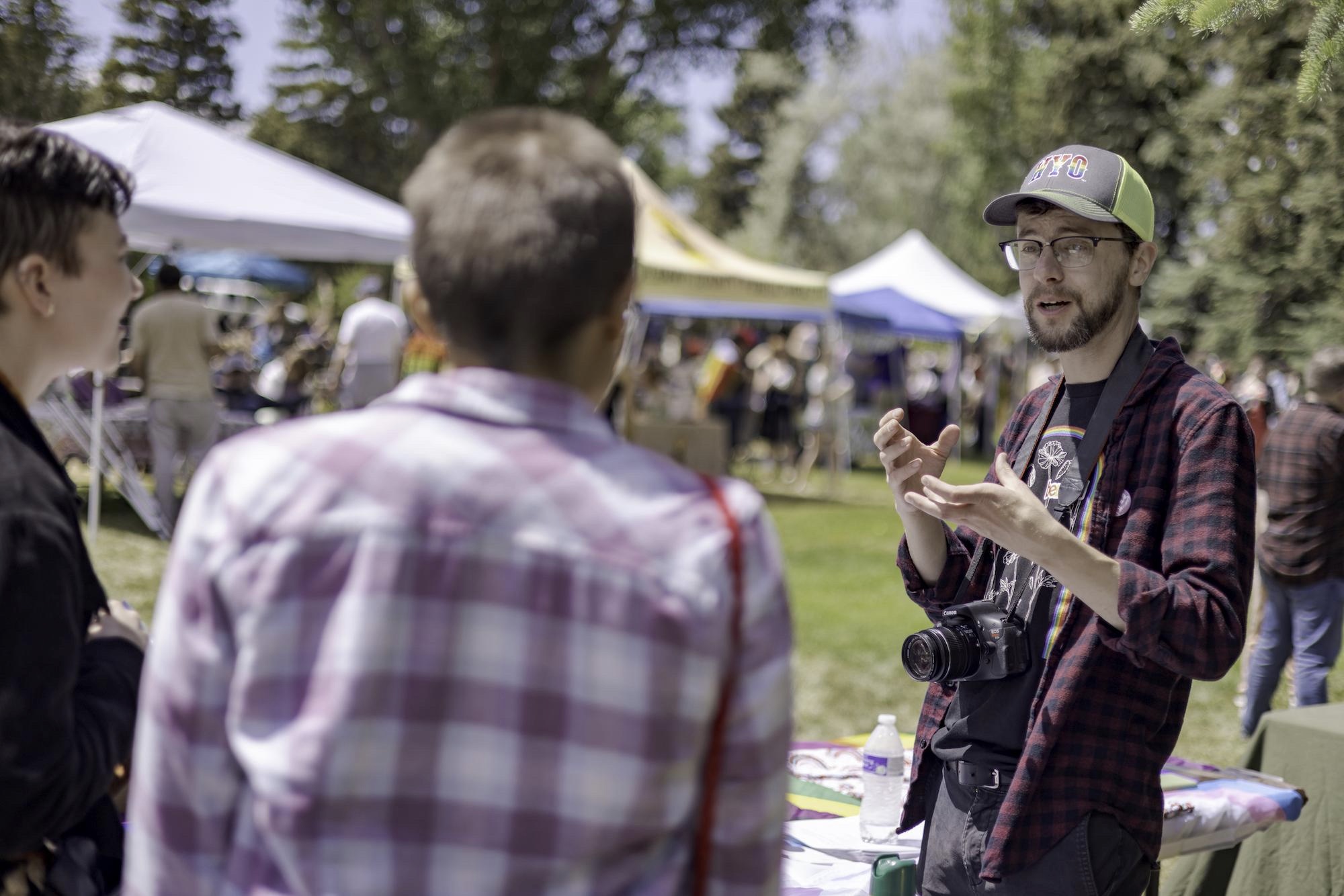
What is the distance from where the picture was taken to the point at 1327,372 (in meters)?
5.57

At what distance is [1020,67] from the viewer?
105 feet

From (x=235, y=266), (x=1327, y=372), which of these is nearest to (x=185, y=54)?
(x=235, y=266)

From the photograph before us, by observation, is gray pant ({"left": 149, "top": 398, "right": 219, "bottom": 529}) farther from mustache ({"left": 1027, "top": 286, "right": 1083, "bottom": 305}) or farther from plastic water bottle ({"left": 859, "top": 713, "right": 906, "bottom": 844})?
mustache ({"left": 1027, "top": 286, "right": 1083, "bottom": 305})

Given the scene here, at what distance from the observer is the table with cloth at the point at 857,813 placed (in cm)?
288

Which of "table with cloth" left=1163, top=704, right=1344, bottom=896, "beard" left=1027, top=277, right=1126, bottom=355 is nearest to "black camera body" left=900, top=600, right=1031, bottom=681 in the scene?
"beard" left=1027, top=277, right=1126, bottom=355

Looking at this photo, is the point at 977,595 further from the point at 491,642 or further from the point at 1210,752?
the point at 1210,752

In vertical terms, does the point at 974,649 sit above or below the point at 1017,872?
above

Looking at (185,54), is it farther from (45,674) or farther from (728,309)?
(45,674)

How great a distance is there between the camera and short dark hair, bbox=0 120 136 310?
1.49m

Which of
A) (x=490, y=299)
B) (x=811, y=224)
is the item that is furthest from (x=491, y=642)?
(x=811, y=224)

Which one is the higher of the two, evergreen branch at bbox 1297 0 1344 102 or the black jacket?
evergreen branch at bbox 1297 0 1344 102

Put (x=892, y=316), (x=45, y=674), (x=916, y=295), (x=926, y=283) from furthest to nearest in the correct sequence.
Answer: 1. (x=926, y=283)
2. (x=916, y=295)
3. (x=892, y=316)
4. (x=45, y=674)

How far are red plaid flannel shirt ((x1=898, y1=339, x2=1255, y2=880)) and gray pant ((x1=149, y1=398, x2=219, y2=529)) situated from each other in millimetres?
8184

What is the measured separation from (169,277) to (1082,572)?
8.29 m
